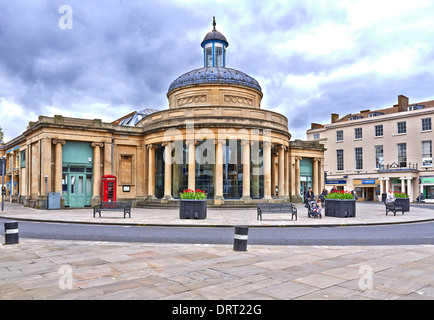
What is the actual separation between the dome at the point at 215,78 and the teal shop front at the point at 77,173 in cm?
1096

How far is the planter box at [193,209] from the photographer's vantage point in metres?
19.6

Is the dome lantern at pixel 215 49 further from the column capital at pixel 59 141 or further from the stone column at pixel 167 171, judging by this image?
the column capital at pixel 59 141

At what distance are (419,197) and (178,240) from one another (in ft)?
150

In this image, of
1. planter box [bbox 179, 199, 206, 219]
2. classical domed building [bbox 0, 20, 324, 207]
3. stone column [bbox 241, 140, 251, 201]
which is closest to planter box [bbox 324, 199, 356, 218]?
planter box [bbox 179, 199, 206, 219]

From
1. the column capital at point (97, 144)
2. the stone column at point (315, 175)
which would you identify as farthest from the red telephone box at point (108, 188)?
the stone column at point (315, 175)

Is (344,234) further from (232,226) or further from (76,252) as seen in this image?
(76,252)

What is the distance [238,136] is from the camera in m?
29.3

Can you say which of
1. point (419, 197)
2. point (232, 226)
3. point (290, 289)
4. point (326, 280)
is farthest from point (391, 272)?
point (419, 197)

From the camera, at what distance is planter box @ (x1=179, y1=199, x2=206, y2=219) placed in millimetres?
19594

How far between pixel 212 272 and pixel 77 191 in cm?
2552

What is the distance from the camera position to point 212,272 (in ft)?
24.8

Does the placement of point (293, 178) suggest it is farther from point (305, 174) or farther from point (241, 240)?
point (241, 240)

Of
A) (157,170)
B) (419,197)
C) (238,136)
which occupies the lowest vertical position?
(419,197)
